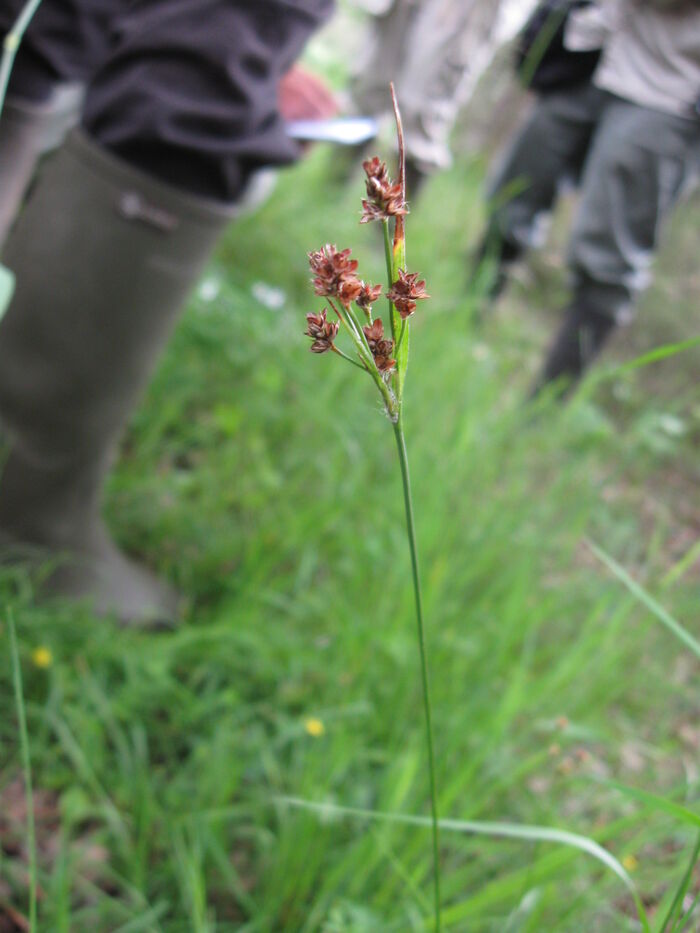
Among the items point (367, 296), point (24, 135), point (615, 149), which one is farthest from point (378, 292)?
point (615, 149)

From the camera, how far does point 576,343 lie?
2000 millimetres

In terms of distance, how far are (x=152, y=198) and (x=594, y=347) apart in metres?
1.36

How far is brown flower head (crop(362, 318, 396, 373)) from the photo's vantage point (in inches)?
12.4

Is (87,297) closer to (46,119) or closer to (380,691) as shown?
(46,119)

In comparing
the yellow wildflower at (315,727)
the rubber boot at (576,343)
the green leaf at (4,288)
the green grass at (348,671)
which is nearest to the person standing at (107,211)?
the green grass at (348,671)

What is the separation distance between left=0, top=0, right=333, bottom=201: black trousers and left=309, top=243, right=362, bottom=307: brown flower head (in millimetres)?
654

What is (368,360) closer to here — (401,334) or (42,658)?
(401,334)

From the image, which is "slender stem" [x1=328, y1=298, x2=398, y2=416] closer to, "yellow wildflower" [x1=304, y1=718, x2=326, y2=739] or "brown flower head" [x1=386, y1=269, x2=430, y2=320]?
"brown flower head" [x1=386, y1=269, x2=430, y2=320]

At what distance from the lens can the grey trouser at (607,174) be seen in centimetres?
176

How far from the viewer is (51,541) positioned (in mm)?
1074

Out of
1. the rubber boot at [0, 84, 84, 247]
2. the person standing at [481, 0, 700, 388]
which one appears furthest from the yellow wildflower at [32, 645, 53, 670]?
the person standing at [481, 0, 700, 388]

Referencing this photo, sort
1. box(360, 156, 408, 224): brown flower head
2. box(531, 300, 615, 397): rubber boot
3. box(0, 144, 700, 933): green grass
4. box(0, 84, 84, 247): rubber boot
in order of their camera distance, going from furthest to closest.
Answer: box(531, 300, 615, 397): rubber boot, box(0, 84, 84, 247): rubber boot, box(0, 144, 700, 933): green grass, box(360, 156, 408, 224): brown flower head

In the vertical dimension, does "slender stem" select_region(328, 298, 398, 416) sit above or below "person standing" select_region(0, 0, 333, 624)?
above

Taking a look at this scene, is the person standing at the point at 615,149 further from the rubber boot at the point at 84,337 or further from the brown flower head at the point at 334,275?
the brown flower head at the point at 334,275
